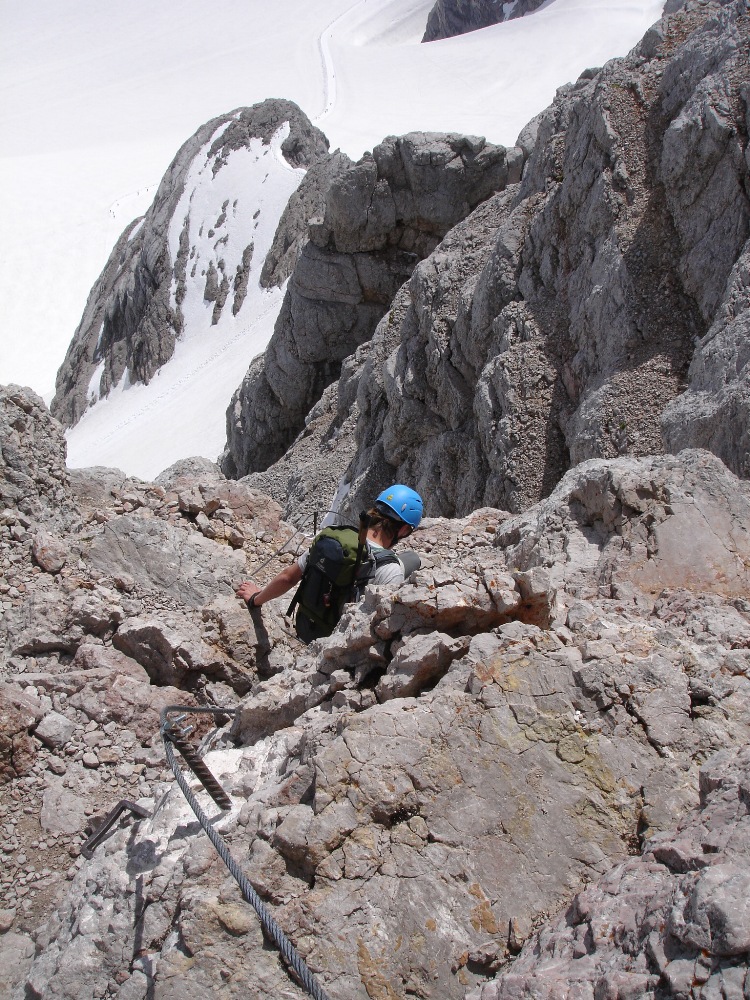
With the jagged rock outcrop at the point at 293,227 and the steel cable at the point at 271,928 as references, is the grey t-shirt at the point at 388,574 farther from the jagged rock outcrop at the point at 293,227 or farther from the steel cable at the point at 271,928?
the jagged rock outcrop at the point at 293,227

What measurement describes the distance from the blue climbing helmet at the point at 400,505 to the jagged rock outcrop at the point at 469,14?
125707 millimetres

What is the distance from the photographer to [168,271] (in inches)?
1790

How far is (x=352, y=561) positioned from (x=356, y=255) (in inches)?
848

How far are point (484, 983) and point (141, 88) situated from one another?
113388 mm

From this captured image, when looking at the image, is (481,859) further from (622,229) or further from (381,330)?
(381,330)

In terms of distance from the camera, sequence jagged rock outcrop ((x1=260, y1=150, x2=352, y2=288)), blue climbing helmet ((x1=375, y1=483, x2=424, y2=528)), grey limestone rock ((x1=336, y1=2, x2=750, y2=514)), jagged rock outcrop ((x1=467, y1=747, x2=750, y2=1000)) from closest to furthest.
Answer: jagged rock outcrop ((x1=467, y1=747, x2=750, y2=1000))
blue climbing helmet ((x1=375, y1=483, x2=424, y2=528))
grey limestone rock ((x1=336, y1=2, x2=750, y2=514))
jagged rock outcrop ((x1=260, y1=150, x2=352, y2=288))

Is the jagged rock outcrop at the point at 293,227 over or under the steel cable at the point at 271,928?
over

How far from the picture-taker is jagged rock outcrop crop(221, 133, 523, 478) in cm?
2380

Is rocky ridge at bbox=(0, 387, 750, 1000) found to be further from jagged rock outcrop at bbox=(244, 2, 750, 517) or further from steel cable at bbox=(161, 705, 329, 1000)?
jagged rock outcrop at bbox=(244, 2, 750, 517)

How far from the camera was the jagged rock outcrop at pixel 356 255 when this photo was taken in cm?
2380

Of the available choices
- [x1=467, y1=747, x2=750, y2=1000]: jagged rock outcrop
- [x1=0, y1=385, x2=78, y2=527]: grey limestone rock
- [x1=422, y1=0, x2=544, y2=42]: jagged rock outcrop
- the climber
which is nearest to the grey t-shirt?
the climber

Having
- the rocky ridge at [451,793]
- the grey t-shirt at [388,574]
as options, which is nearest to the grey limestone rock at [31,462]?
the rocky ridge at [451,793]

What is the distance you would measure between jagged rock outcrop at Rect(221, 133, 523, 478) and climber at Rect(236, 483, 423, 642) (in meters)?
19.5

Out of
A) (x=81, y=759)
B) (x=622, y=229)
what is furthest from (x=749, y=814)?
(x=622, y=229)
